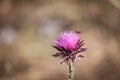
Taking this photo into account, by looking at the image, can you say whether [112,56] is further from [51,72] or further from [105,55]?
[51,72]

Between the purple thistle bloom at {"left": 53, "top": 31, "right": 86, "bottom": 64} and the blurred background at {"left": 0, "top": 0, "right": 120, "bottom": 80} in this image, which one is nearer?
the purple thistle bloom at {"left": 53, "top": 31, "right": 86, "bottom": 64}

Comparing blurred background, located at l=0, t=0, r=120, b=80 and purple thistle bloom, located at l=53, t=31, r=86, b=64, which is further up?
blurred background, located at l=0, t=0, r=120, b=80

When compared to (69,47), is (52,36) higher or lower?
higher

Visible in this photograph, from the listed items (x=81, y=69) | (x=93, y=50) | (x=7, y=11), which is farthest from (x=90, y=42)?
(x=7, y=11)

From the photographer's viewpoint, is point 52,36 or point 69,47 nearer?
point 69,47

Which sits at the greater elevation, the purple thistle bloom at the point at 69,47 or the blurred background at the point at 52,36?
the blurred background at the point at 52,36
